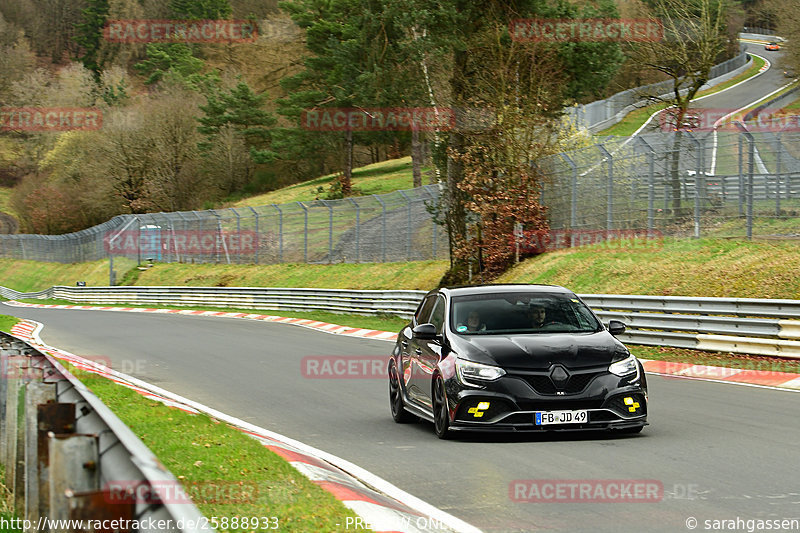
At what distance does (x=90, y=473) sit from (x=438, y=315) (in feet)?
24.4

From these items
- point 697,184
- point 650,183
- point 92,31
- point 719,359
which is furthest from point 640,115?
point 92,31

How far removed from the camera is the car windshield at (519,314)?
10617mm

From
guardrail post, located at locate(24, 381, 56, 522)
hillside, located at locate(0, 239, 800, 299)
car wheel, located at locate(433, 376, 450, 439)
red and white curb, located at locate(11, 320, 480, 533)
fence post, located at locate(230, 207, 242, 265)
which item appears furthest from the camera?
fence post, located at locate(230, 207, 242, 265)

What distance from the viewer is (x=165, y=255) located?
6103cm

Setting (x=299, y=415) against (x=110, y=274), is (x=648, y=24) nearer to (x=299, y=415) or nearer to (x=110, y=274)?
(x=299, y=415)

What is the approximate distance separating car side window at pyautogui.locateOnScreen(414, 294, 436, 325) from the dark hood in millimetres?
1510

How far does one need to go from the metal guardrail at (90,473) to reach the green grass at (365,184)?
63659 millimetres

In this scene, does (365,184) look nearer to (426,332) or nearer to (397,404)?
(397,404)

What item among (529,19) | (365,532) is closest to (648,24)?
(529,19)

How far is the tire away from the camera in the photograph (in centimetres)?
995

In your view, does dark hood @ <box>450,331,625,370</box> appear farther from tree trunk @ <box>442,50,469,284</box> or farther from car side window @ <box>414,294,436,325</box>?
tree trunk @ <box>442,50,469,284</box>

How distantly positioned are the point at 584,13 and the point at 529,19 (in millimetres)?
5863

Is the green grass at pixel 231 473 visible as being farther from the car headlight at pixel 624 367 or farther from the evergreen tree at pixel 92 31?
the evergreen tree at pixel 92 31

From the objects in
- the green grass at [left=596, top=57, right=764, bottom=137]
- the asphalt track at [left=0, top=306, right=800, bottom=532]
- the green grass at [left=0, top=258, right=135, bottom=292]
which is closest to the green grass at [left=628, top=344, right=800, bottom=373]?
the asphalt track at [left=0, top=306, right=800, bottom=532]
